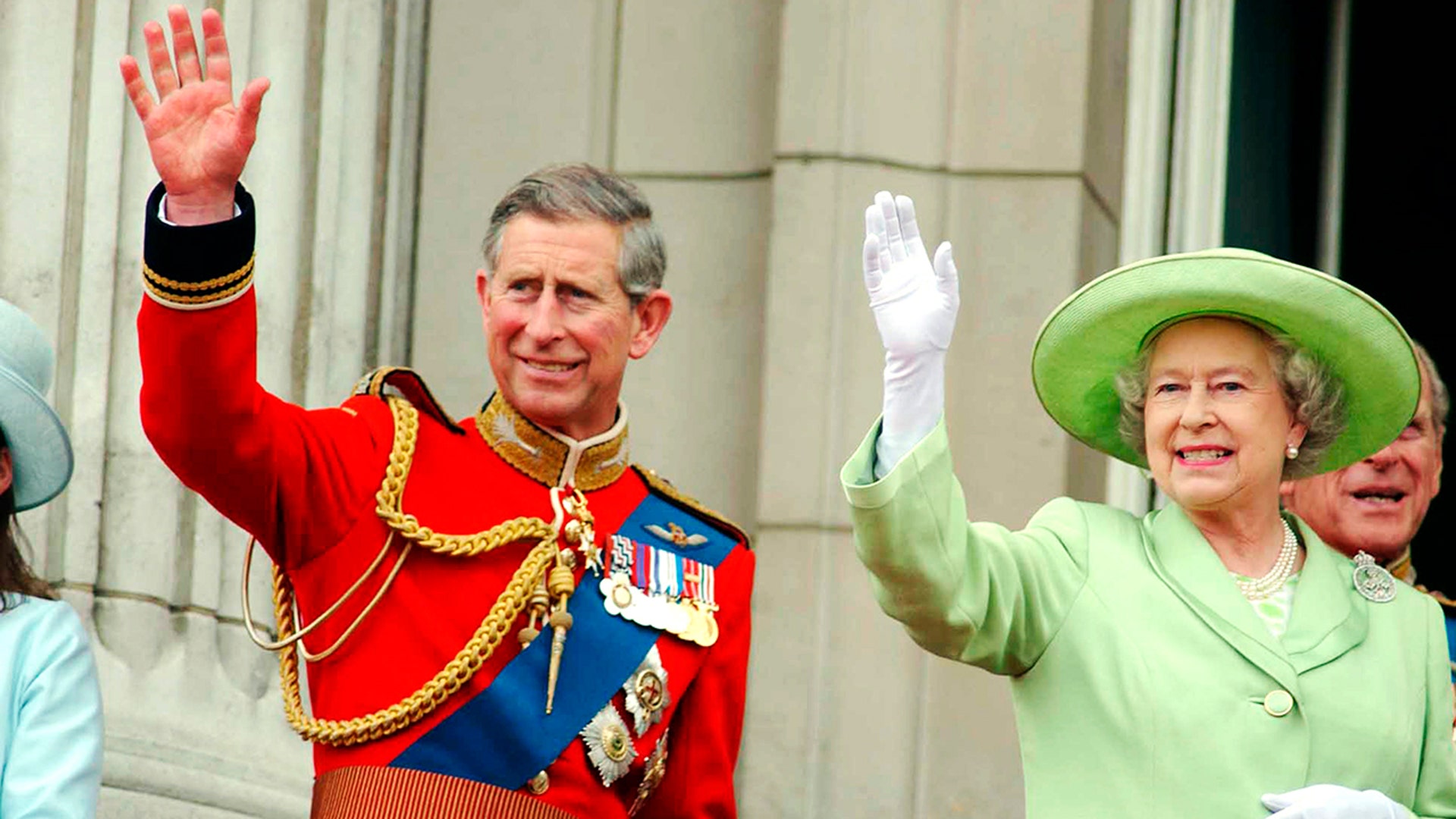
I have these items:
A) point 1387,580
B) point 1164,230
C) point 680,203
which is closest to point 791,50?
point 680,203

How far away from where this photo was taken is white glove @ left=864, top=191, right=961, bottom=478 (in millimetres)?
3604

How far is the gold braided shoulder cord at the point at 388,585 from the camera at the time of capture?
3.85 meters

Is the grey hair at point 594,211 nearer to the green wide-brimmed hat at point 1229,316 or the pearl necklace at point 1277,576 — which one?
the green wide-brimmed hat at point 1229,316

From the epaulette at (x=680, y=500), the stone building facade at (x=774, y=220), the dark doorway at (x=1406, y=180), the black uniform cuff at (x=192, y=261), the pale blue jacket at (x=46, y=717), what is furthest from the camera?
the dark doorway at (x=1406, y=180)

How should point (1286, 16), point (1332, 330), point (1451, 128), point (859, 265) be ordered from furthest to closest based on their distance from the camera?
point (1451, 128) < point (1286, 16) < point (859, 265) < point (1332, 330)

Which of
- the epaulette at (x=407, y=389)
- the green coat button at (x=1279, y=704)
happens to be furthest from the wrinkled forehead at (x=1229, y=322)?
the epaulette at (x=407, y=389)

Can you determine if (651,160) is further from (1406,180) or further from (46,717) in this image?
(1406,180)

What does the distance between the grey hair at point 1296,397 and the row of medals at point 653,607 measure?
70cm

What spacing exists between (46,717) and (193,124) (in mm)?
905

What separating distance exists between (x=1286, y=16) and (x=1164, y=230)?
1.10m

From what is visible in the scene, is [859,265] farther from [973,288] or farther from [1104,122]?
[1104,122]

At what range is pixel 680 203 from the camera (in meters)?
6.10

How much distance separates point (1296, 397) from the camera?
4.02 meters

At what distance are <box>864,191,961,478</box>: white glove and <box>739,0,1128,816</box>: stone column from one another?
2.21 metres
